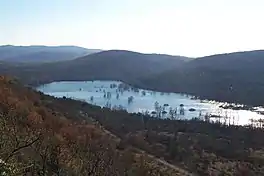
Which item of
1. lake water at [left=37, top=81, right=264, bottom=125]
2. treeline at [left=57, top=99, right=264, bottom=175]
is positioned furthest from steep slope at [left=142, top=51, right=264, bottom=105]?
treeline at [left=57, top=99, right=264, bottom=175]

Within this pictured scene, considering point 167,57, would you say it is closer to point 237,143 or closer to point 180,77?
point 180,77

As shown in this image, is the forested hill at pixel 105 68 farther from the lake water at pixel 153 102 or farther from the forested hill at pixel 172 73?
the lake water at pixel 153 102

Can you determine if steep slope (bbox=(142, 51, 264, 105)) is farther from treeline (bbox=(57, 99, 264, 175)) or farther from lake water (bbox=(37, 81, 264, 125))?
treeline (bbox=(57, 99, 264, 175))

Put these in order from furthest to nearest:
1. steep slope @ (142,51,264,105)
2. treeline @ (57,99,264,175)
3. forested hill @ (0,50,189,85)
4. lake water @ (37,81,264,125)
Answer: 1. forested hill @ (0,50,189,85)
2. steep slope @ (142,51,264,105)
3. lake water @ (37,81,264,125)
4. treeline @ (57,99,264,175)

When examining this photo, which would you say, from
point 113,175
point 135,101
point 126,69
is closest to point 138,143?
point 113,175

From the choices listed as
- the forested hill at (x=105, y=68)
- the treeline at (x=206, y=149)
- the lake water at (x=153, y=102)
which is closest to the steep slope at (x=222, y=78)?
the lake water at (x=153, y=102)

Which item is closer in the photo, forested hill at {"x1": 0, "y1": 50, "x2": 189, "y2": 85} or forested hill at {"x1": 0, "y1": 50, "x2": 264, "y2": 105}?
forested hill at {"x1": 0, "y1": 50, "x2": 264, "y2": 105}
